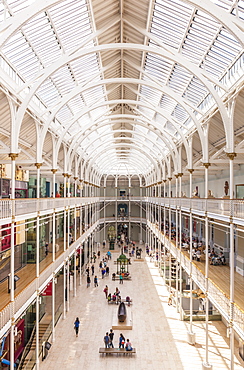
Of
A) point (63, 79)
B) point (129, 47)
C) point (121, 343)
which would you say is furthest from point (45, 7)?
point (121, 343)

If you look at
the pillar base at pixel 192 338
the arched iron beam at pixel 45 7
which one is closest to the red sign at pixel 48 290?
the pillar base at pixel 192 338

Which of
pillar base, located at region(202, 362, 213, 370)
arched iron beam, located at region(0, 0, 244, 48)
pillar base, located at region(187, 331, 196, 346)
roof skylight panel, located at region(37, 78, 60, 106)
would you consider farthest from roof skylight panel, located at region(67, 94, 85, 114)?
pillar base, located at region(202, 362, 213, 370)

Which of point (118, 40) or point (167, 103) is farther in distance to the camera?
point (167, 103)

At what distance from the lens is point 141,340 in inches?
679

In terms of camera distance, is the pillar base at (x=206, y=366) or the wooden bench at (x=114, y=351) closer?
the pillar base at (x=206, y=366)

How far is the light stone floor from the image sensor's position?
14742mm

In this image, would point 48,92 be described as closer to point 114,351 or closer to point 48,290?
point 48,290

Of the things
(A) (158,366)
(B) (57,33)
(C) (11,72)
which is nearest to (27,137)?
(C) (11,72)

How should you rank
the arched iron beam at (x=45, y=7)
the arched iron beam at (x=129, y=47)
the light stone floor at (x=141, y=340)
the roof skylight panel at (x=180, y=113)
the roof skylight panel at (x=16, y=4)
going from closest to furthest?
the arched iron beam at (x=45, y=7) < the roof skylight panel at (x=16, y=4) < the arched iron beam at (x=129, y=47) < the light stone floor at (x=141, y=340) < the roof skylight panel at (x=180, y=113)

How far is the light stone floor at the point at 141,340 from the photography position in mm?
14742

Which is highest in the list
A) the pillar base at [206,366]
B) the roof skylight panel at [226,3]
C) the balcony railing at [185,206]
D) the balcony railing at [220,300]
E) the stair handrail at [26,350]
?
the roof skylight panel at [226,3]

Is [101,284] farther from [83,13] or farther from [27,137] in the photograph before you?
[83,13]

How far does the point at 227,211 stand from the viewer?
39.7 feet

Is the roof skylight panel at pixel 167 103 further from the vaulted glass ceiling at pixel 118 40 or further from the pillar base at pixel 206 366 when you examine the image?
the pillar base at pixel 206 366
